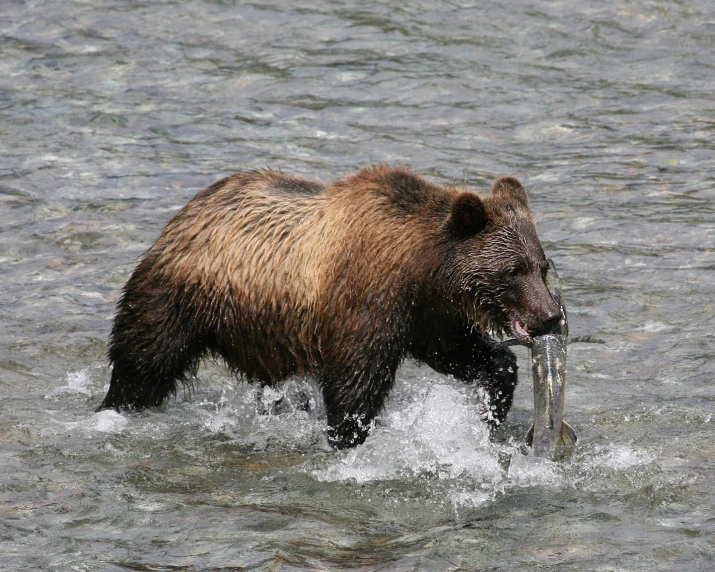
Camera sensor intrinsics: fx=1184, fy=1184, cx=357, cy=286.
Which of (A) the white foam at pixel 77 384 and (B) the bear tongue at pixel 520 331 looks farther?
(A) the white foam at pixel 77 384

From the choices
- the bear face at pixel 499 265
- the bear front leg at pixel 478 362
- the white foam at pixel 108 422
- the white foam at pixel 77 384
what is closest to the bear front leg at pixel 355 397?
the bear front leg at pixel 478 362

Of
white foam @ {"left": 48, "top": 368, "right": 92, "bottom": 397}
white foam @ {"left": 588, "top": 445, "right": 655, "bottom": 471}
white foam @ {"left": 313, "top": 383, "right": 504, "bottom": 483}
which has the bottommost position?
white foam @ {"left": 48, "top": 368, "right": 92, "bottom": 397}

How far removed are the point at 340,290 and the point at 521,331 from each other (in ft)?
3.73

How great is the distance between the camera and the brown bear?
709 cm

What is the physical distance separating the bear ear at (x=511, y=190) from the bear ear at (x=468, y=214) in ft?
1.07

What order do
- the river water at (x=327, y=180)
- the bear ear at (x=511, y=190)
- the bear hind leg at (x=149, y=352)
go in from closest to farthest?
1. the river water at (x=327, y=180)
2. the bear ear at (x=511, y=190)
3. the bear hind leg at (x=149, y=352)

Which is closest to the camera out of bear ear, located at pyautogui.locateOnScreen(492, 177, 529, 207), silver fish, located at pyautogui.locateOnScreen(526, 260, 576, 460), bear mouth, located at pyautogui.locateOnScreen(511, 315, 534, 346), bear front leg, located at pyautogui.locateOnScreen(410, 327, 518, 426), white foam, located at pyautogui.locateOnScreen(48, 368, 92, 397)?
silver fish, located at pyautogui.locateOnScreen(526, 260, 576, 460)

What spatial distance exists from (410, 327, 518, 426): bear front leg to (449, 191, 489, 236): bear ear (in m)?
0.72

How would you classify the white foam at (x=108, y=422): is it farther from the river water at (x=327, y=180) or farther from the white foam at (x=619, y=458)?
the white foam at (x=619, y=458)

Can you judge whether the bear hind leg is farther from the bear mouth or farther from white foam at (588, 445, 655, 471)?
white foam at (588, 445, 655, 471)

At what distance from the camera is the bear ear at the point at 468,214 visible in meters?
6.95

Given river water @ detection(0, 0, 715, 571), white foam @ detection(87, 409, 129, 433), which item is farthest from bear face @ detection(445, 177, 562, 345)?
white foam @ detection(87, 409, 129, 433)

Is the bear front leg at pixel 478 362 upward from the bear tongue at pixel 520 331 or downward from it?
downward

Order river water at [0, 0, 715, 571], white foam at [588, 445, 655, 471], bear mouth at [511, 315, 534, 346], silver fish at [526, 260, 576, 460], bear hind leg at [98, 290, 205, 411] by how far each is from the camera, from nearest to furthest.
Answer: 1. river water at [0, 0, 715, 571]
2. silver fish at [526, 260, 576, 460]
3. bear mouth at [511, 315, 534, 346]
4. white foam at [588, 445, 655, 471]
5. bear hind leg at [98, 290, 205, 411]
